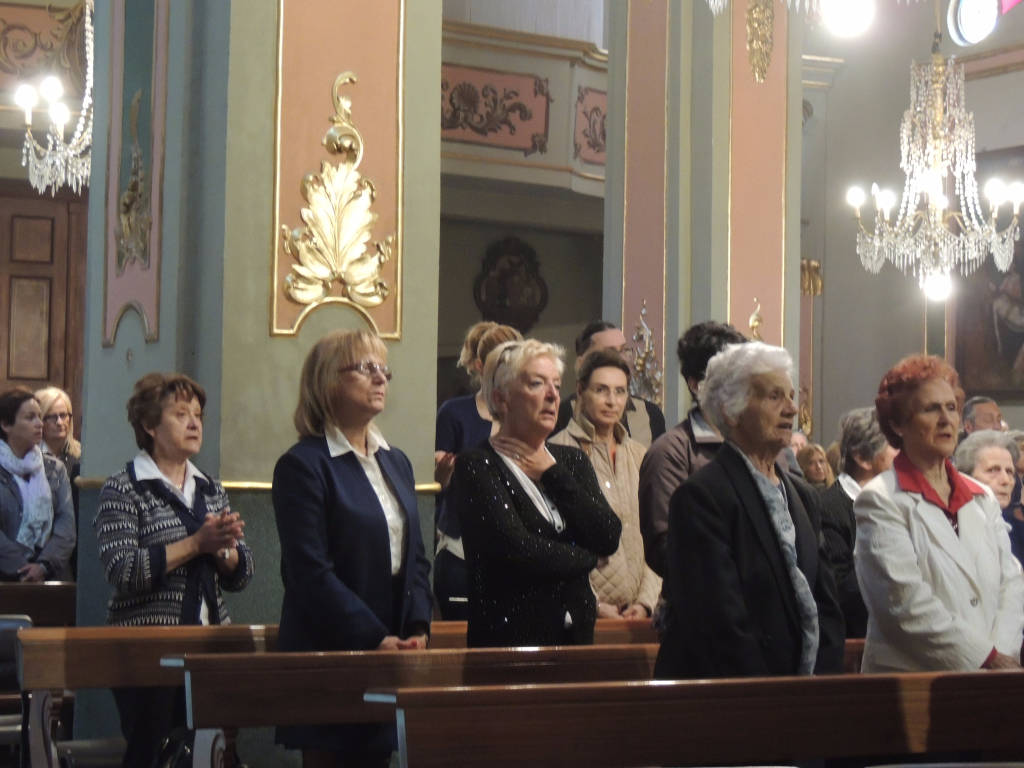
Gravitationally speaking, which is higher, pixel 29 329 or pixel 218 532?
pixel 29 329

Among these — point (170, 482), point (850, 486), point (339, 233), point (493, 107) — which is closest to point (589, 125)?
point (493, 107)

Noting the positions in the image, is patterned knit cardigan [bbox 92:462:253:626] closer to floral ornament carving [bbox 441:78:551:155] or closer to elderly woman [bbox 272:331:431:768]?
elderly woman [bbox 272:331:431:768]

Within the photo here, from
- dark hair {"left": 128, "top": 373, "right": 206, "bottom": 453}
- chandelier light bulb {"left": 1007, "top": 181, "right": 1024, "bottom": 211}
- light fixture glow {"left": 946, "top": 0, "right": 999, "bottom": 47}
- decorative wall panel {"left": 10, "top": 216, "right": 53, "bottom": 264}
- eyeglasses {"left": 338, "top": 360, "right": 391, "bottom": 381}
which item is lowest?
dark hair {"left": 128, "top": 373, "right": 206, "bottom": 453}

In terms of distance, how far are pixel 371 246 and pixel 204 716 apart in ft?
7.43

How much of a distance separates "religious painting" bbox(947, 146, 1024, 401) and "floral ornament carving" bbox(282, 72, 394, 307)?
34.2ft

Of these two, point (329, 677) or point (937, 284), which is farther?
point (937, 284)

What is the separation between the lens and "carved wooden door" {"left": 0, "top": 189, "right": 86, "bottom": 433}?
13.1 meters

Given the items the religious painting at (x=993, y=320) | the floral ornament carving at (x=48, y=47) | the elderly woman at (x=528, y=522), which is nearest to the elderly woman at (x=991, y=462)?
the elderly woman at (x=528, y=522)

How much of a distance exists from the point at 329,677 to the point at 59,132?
26.8 ft

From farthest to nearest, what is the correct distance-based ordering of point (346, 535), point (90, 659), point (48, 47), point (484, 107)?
1. point (484, 107)
2. point (48, 47)
3. point (90, 659)
4. point (346, 535)

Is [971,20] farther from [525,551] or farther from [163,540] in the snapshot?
[525,551]

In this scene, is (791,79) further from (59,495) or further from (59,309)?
→ (59,309)

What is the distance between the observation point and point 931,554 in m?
3.74

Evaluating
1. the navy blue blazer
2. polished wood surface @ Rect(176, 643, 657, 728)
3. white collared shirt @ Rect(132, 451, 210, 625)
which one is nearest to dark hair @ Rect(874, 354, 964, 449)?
polished wood surface @ Rect(176, 643, 657, 728)
